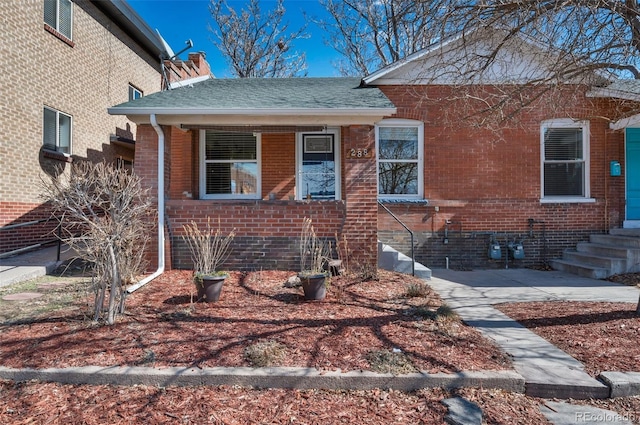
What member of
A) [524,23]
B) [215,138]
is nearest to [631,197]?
[524,23]

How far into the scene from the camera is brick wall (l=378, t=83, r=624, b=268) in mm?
8773

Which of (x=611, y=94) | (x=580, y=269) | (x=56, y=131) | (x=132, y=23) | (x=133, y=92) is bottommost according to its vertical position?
(x=580, y=269)

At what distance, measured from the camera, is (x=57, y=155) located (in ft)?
31.8

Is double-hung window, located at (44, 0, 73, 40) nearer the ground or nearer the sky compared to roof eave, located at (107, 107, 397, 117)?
nearer the sky

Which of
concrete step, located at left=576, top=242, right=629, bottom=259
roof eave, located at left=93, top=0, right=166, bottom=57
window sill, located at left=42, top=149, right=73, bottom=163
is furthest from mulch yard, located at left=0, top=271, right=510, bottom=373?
roof eave, located at left=93, top=0, right=166, bottom=57

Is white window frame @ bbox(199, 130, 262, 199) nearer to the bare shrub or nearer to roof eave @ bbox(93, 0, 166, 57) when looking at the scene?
roof eave @ bbox(93, 0, 166, 57)

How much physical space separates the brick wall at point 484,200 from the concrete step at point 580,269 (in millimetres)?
345

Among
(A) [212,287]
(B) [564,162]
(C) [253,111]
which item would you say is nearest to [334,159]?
(C) [253,111]

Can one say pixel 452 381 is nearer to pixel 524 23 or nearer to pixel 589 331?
pixel 589 331

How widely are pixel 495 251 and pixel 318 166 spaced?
14.7 ft

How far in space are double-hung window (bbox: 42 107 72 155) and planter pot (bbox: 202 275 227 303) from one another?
24.3 feet

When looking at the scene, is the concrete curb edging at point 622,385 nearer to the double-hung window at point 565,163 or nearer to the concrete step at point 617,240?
the concrete step at point 617,240

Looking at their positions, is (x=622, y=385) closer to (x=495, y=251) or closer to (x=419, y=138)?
(x=495, y=251)

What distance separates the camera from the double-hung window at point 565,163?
8.94 metres
